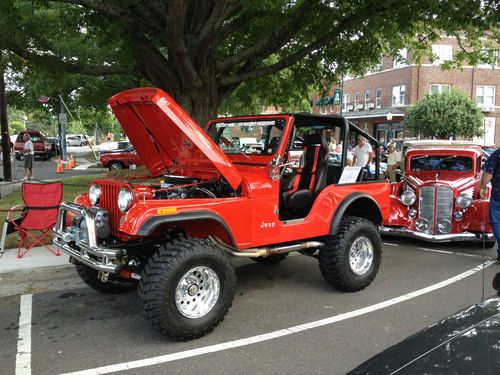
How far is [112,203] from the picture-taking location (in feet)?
14.9

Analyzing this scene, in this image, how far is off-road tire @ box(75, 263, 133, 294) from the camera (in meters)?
5.09

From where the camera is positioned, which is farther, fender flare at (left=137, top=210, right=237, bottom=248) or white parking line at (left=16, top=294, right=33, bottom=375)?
fender flare at (left=137, top=210, right=237, bottom=248)

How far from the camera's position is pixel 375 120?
40500 millimetres

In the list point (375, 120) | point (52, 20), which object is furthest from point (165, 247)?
point (375, 120)

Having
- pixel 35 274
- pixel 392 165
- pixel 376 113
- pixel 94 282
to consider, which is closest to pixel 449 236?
Result: pixel 94 282

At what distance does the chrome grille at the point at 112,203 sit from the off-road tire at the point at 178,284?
0.69m

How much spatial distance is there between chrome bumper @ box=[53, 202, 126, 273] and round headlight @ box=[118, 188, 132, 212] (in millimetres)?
279

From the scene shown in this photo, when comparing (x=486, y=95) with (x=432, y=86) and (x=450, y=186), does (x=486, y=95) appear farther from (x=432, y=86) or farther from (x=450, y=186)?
(x=450, y=186)

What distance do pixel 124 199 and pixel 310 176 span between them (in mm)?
2441

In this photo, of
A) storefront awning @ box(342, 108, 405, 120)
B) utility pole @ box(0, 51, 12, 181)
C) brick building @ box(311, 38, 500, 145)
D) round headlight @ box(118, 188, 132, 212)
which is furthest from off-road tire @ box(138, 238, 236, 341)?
storefront awning @ box(342, 108, 405, 120)

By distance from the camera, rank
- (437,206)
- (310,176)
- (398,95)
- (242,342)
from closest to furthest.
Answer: (242,342), (310,176), (437,206), (398,95)

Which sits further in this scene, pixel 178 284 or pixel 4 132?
pixel 4 132

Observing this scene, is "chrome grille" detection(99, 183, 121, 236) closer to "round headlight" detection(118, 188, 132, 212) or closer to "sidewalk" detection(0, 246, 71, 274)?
"round headlight" detection(118, 188, 132, 212)

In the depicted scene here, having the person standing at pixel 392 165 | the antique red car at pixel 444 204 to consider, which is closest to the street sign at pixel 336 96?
the person standing at pixel 392 165
